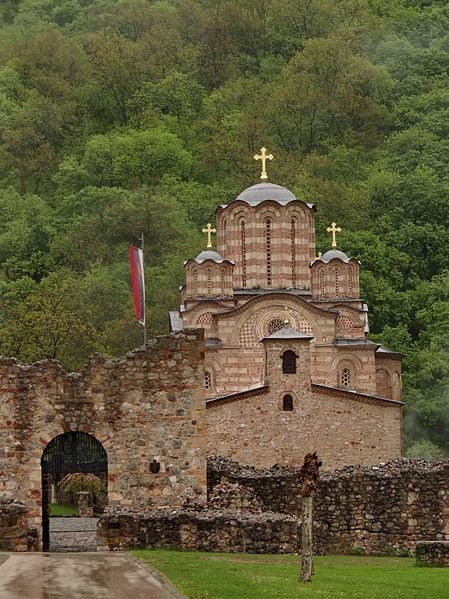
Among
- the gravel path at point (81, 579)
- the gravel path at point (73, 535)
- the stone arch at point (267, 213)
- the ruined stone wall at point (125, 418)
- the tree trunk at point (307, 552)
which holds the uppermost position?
the stone arch at point (267, 213)

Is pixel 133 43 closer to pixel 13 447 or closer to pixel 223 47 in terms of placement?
pixel 223 47

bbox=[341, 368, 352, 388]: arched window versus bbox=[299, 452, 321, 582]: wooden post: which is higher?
bbox=[341, 368, 352, 388]: arched window

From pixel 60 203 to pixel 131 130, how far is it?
1204 cm

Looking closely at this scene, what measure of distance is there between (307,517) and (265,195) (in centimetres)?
4008

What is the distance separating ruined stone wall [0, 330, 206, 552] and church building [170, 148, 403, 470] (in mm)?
21920

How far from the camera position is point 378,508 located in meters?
29.0

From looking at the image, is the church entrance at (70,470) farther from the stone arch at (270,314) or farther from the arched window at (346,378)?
the arched window at (346,378)

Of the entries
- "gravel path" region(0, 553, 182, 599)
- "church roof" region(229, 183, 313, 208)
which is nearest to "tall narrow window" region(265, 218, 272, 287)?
"church roof" region(229, 183, 313, 208)

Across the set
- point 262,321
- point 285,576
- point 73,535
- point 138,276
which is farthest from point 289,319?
point 285,576

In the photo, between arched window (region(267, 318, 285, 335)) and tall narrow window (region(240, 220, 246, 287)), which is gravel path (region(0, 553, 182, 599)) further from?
tall narrow window (region(240, 220, 246, 287))

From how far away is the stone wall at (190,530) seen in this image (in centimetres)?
2636

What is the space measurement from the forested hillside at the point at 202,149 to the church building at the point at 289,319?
4156 millimetres

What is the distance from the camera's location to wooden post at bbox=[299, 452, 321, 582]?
2192cm

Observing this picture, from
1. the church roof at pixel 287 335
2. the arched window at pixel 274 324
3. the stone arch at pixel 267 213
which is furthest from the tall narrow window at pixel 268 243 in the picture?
the church roof at pixel 287 335
